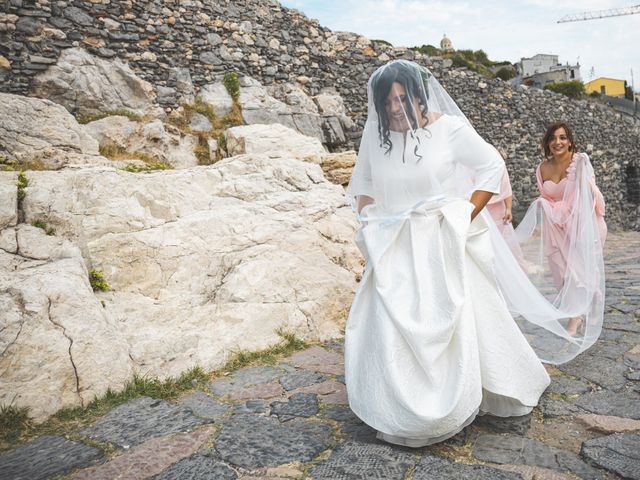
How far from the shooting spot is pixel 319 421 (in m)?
2.66

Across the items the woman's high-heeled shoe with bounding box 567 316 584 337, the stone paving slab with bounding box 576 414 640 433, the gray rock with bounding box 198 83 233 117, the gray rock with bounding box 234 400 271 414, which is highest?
the gray rock with bounding box 198 83 233 117

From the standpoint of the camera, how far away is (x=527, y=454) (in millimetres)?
2188

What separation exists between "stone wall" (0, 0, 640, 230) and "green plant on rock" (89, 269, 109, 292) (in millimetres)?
5039

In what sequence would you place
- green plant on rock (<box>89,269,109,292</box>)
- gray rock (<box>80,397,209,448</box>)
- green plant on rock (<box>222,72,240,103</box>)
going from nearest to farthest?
gray rock (<box>80,397,209,448</box>) < green plant on rock (<box>89,269,109,292</box>) < green plant on rock (<box>222,72,240,103</box>)

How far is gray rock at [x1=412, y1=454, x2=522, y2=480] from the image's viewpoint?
1.99 meters

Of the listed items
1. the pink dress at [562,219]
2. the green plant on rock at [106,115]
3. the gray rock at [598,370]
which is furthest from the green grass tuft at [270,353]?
the green plant on rock at [106,115]

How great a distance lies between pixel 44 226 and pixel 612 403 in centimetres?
419

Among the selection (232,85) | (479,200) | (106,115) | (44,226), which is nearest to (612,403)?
(479,200)

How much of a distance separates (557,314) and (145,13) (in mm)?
8486

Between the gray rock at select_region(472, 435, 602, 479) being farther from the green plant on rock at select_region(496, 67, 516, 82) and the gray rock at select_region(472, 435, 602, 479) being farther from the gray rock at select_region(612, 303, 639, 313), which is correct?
the green plant on rock at select_region(496, 67, 516, 82)

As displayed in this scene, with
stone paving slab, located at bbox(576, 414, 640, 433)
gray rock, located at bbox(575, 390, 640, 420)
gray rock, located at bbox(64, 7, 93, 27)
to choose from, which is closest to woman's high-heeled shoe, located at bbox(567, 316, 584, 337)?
gray rock, located at bbox(575, 390, 640, 420)

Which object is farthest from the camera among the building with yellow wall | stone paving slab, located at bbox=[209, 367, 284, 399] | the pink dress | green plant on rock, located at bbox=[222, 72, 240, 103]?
the building with yellow wall

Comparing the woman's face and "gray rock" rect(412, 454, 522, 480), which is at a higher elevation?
the woman's face

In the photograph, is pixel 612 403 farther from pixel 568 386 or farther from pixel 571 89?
pixel 571 89
